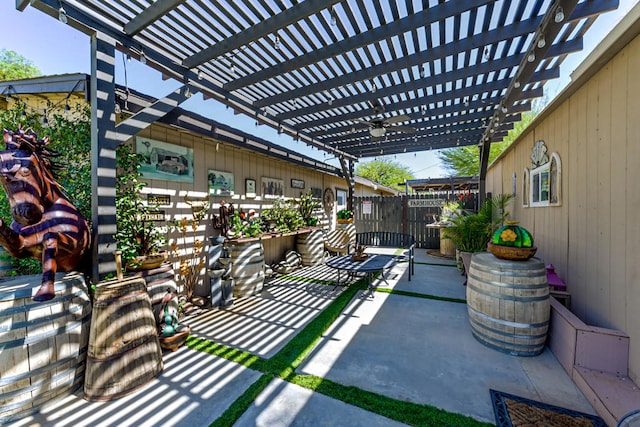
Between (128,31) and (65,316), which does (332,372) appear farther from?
(128,31)

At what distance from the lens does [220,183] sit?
417 centimetres

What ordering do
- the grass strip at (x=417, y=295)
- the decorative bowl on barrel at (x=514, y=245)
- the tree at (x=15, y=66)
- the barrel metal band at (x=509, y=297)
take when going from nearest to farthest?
the barrel metal band at (x=509, y=297) < the decorative bowl on barrel at (x=514, y=245) < the grass strip at (x=417, y=295) < the tree at (x=15, y=66)

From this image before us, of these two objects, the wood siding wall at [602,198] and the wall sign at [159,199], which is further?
the wall sign at [159,199]

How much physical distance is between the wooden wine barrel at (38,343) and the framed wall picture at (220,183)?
2.30 m

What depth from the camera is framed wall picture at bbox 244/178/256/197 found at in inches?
186

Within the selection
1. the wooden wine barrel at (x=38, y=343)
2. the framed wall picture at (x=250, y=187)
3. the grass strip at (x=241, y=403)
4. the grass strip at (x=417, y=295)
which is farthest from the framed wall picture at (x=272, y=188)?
the grass strip at (x=241, y=403)

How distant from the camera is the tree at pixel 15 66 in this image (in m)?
10.1

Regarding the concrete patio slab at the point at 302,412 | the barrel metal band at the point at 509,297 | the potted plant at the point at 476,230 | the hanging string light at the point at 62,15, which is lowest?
the concrete patio slab at the point at 302,412

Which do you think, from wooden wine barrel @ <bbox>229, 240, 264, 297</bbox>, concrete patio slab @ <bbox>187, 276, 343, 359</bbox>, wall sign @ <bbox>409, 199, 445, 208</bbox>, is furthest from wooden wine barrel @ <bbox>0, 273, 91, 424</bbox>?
wall sign @ <bbox>409, 199, 445, 208</bbox>

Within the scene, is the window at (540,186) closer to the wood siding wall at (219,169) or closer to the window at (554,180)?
the window at (554,180)

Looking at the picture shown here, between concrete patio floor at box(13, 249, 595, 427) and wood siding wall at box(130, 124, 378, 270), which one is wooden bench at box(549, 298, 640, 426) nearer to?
concrete patio floor at box(13, 249, 595, 427)

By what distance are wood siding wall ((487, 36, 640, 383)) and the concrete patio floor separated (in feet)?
2.36

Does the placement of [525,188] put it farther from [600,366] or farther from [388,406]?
[388,406]

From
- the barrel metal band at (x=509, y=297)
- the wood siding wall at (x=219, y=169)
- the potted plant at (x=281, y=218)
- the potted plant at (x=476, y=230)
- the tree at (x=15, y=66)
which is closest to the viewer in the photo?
the barrel metal band at (x=509, y=297)
